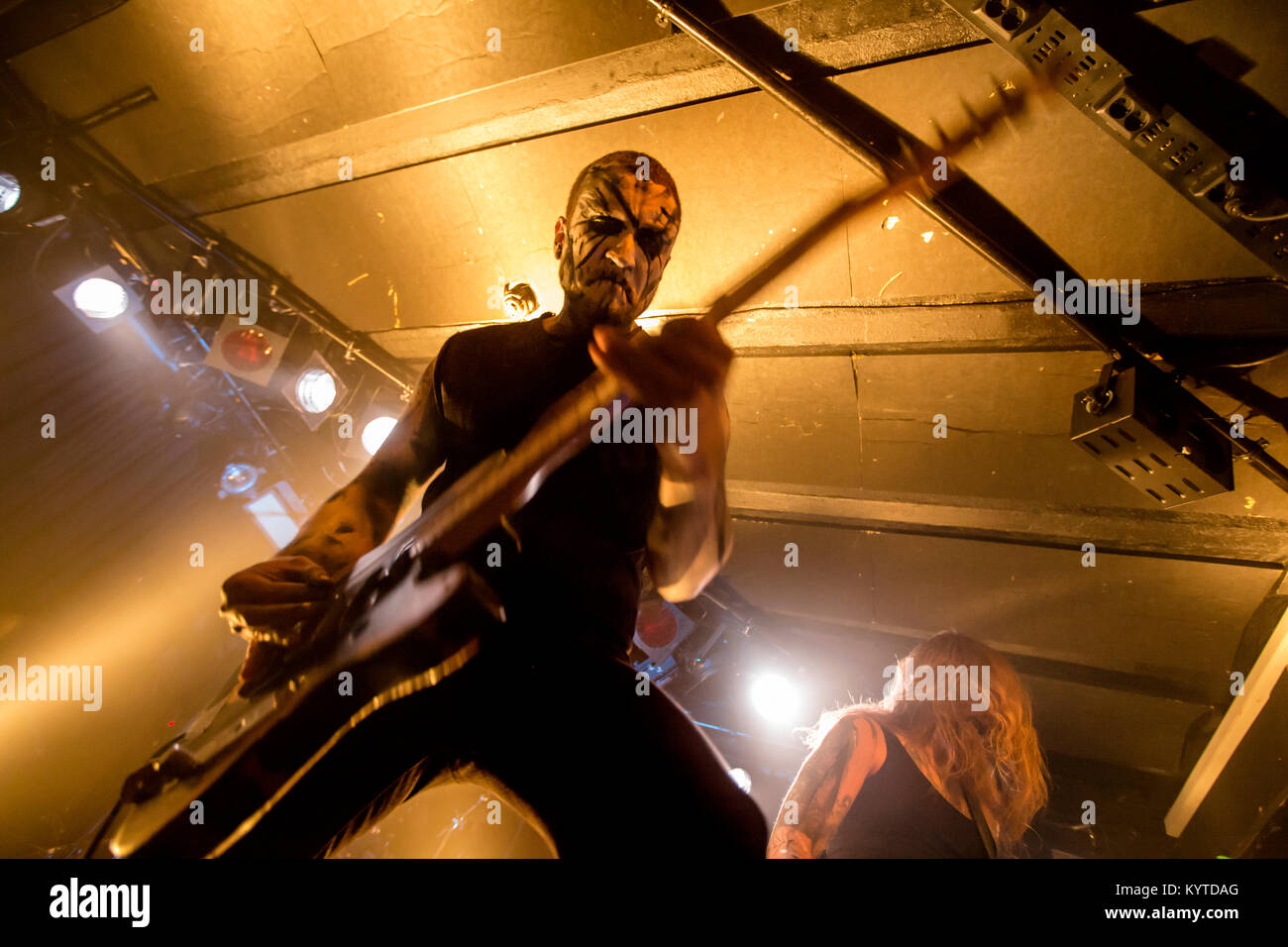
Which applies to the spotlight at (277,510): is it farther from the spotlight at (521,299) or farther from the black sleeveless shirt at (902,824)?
the black sleeveless shirt at (902,824)

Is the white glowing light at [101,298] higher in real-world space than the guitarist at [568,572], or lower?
higher

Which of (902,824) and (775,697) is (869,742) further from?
(775,697)

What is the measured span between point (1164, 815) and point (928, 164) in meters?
5.00

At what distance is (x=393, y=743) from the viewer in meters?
1.07

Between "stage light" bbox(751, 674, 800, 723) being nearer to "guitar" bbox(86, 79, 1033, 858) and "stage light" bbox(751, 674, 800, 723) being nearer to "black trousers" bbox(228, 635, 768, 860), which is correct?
"black trousers" bbox(228, 635, 768, 860)

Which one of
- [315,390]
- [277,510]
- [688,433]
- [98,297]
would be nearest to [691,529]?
[688,433]

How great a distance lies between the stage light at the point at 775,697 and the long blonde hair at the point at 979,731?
1.19 meters

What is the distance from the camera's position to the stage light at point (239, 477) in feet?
16.9

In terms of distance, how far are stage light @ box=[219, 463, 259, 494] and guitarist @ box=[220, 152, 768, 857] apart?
15.2ft

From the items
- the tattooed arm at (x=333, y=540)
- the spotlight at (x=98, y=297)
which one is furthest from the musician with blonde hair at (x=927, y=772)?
the spotlight at (x=98, y=297)

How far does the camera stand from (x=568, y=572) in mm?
1297

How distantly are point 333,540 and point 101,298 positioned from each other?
4288mm
